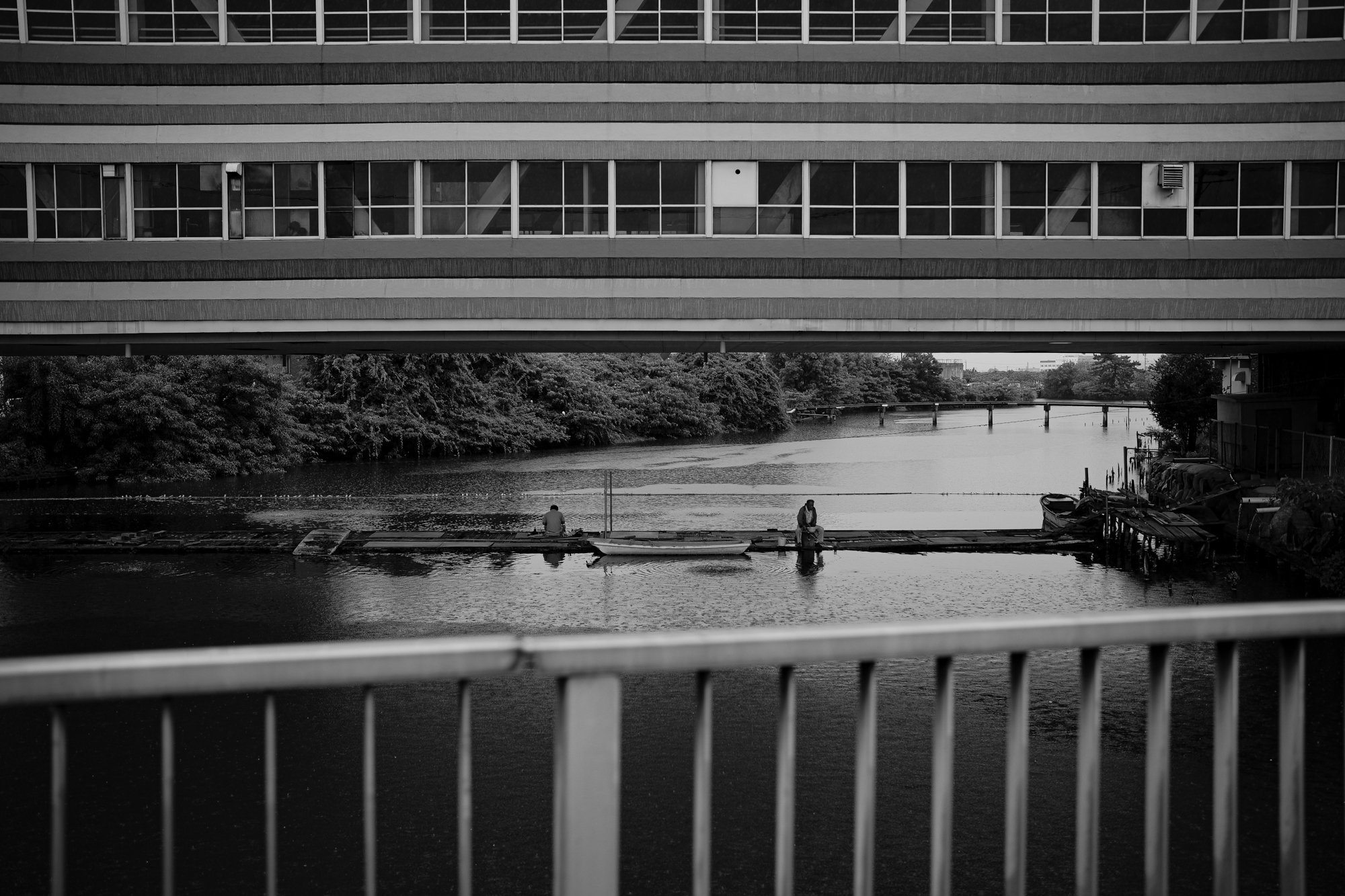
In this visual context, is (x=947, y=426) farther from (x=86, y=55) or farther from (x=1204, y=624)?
(x=1204, y=624)

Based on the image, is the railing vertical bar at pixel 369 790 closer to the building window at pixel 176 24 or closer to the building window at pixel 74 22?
the building window at pixel 176 24

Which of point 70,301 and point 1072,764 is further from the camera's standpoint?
point 70,301

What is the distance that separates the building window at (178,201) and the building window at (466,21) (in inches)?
172

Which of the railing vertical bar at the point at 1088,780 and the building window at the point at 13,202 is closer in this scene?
the railing vertical bar at the point at 1088,780

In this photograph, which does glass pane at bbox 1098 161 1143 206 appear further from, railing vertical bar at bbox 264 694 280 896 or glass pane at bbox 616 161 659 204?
railing vertical bar at bbox 264 694 280 896

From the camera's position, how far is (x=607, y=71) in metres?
22.2

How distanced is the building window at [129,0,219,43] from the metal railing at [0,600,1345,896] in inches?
865

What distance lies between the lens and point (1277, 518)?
29188mm

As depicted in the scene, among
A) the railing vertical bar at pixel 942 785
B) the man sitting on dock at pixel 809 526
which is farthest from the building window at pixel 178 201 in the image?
the railing vertical bar at pixel 942 785

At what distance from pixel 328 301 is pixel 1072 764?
13.9 metres

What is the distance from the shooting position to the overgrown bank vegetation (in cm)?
5603

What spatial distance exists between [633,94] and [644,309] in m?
3.63

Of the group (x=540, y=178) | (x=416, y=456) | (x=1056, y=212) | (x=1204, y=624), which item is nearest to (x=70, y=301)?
(x=540, y=178)

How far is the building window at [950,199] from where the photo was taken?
2230 centimetres
